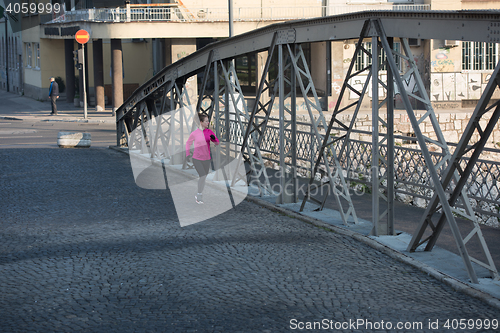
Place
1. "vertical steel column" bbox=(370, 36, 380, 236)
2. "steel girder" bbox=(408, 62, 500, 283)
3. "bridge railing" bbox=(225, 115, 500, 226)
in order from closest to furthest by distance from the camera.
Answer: "steel girder" bbox=(408, 62, 500, 283) → "vertical steel column" bbox=(370, 36, 380, 236) → "bridge railing" bbox=(225, 115, 500, 226)

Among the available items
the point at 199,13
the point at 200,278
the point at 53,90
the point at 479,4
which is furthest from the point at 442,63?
the point at 200,278

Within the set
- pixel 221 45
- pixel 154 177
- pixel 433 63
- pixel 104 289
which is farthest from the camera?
pixel 433 63

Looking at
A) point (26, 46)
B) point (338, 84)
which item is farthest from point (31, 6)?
point (338, 84)

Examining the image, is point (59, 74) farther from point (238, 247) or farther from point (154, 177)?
point (238, 247)

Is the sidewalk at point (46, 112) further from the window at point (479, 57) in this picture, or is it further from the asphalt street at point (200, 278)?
the asphalt street at point (200, 278)

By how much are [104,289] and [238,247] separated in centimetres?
220

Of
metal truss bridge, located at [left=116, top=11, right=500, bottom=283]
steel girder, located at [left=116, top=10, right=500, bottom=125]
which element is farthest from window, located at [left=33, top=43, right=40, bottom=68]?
steel girder, located at [left=116, top=10, right=500, bottom=125]

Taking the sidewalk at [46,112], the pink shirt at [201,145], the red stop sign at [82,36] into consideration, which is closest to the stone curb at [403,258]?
the pink shirt at [201,145]

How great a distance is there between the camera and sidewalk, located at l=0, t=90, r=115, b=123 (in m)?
31.0

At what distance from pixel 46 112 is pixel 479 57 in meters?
23.4

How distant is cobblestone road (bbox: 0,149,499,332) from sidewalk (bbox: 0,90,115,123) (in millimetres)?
20494

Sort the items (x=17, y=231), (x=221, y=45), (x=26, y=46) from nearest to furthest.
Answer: (x=17, y=231), (x=221, y=45), (x=26, y=46)

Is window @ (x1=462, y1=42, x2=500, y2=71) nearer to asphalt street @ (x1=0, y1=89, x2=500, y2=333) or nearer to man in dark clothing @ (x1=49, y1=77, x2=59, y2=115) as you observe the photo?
man in dark clothing @ (x1=49, y1=77, x2=59, y2=115)

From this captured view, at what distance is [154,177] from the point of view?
14344 millimetres
